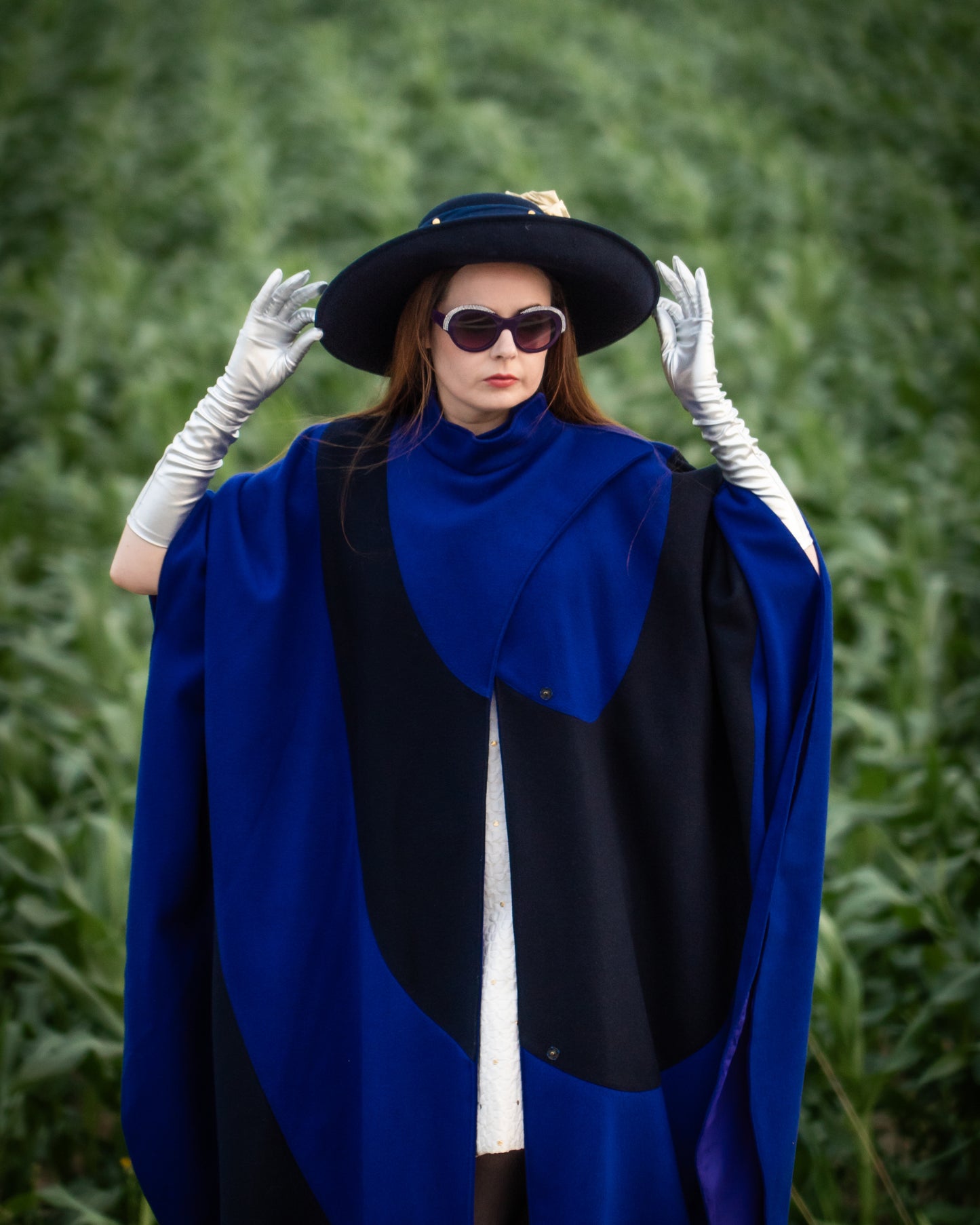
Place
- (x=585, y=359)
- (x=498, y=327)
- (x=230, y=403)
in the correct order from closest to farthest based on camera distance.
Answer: (x=498, y=327) < (x=230, y=403) < (x=585, y=359)

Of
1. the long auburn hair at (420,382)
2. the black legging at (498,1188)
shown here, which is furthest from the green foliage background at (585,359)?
the black legging at (498,1188)

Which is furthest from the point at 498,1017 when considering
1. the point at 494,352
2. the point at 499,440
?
the point at 494,352

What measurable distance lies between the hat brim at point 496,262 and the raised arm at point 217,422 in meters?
0.05

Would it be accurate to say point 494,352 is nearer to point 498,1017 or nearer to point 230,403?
point 230,403

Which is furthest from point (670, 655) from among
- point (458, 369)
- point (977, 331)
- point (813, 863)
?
point (977, 331)

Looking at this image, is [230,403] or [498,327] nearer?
[498,327]

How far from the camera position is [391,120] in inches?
440

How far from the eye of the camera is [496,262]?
5.27 ft

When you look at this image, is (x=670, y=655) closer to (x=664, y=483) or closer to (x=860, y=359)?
(x=664, y=483)

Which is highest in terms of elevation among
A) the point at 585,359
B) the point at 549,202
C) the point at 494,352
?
the point at 585,359

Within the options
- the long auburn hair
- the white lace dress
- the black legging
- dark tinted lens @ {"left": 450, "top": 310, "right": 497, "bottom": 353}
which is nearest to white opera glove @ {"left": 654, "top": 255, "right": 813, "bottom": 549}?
the long auburn hair

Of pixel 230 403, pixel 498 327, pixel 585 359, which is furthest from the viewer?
pixel 585 359

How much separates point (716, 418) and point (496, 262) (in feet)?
1.21

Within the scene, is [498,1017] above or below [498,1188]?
above
